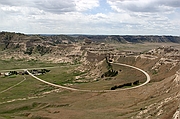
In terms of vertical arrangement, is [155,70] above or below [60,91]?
above

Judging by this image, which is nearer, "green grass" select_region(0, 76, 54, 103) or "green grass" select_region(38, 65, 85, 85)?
"green grass" select_region(0, 76, 54, 103)

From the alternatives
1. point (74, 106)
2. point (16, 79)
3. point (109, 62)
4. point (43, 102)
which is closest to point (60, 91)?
point (43, 102)

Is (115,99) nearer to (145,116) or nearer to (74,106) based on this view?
(74,106)

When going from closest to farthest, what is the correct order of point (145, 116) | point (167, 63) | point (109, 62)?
point (145, 116)
point (167, 63)
point (109, 62)

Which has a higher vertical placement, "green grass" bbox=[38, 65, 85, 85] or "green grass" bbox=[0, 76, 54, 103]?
"green grass" bbox=[38, 65, 85, 85]

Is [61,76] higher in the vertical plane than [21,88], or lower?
higher

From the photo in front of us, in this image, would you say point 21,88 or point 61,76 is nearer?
point 21,88

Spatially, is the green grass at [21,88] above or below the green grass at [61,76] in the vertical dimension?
below

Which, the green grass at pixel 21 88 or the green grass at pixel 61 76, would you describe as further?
the green grass at pixel 61 76

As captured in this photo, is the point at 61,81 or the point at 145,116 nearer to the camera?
the point at 145,116

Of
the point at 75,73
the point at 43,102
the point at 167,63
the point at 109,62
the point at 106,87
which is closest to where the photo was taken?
the point at 43,102
